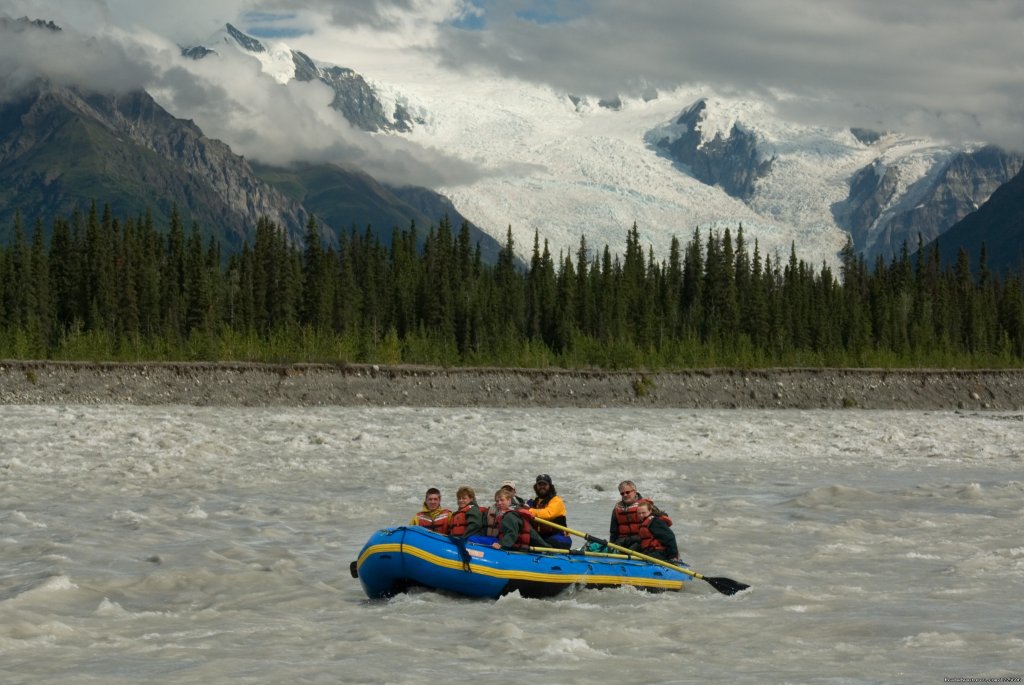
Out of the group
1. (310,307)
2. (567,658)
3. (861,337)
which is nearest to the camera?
(567,658)

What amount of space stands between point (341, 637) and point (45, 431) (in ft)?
92.4

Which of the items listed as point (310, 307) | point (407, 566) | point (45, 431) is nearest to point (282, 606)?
point (407, 566)

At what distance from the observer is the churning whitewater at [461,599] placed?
52.6 feet

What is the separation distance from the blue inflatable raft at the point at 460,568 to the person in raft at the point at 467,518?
1.55ft

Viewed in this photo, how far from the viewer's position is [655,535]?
21.8 meters

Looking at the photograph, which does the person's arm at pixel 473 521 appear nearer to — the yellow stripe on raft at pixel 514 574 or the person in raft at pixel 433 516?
the person in raft at pixel 433 516

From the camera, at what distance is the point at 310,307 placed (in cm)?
10756

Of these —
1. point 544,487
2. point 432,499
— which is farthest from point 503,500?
point 432,499

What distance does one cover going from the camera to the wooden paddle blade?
68.0ft

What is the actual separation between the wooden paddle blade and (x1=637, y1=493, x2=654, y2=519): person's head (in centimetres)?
155

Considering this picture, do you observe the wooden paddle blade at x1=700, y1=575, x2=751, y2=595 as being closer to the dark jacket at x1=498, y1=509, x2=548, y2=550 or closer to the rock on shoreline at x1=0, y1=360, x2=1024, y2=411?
the dark jacket at x1=498, y1=509, x2=548, y2=550

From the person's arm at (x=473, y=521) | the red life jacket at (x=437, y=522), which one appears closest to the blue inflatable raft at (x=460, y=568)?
the person's arm at (x=473, y=521)

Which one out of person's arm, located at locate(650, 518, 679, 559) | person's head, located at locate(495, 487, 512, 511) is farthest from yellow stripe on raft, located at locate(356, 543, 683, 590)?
person's head, located at locate(495, 487, 512, 511)

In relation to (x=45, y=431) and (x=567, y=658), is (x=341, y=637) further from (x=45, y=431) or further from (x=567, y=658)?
(x=45, y=431)
